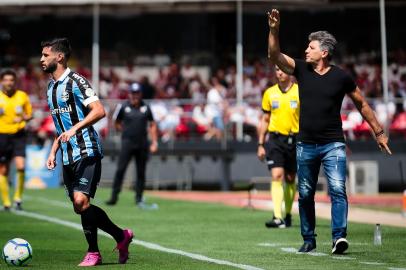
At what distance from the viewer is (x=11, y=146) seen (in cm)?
2064

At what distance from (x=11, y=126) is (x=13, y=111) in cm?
30

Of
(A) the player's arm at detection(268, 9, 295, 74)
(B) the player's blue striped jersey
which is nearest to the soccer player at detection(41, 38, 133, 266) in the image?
(B) the player's blue striped jersey

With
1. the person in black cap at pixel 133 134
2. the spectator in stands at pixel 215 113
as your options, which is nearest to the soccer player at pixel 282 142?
the person in black cap at pixel 133 134

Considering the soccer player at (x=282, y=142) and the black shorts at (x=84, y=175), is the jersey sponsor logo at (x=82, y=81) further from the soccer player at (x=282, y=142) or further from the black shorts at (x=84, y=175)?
the soccer player at (x=282, y=142)

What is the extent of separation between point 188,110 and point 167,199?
6.16m

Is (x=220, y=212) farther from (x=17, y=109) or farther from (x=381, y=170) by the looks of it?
(x=381, y=170)

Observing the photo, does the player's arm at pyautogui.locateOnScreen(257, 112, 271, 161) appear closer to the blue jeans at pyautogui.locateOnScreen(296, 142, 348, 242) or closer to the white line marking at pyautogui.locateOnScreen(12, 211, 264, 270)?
the white line marking at pyautogui.locateOnScreen(12, 211, 264, 270)

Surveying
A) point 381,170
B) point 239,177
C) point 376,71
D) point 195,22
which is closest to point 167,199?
point 239,177

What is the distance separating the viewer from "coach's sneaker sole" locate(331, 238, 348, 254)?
11961 millimetres

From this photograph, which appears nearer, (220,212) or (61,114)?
(61,114)

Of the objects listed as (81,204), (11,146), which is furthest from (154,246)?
(11,146)

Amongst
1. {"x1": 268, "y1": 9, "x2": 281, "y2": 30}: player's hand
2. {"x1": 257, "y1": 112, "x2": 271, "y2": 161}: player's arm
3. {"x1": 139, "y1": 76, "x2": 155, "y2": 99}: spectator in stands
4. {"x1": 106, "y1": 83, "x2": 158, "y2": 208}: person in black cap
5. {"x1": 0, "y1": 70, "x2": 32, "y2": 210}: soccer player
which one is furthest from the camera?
{"x1": 139, "y1": 76, "x2": 155, "y2": 99}: spectator in stands

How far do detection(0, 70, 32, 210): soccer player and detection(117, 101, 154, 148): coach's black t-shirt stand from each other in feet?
8.36

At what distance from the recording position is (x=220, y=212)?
20.7 meters
